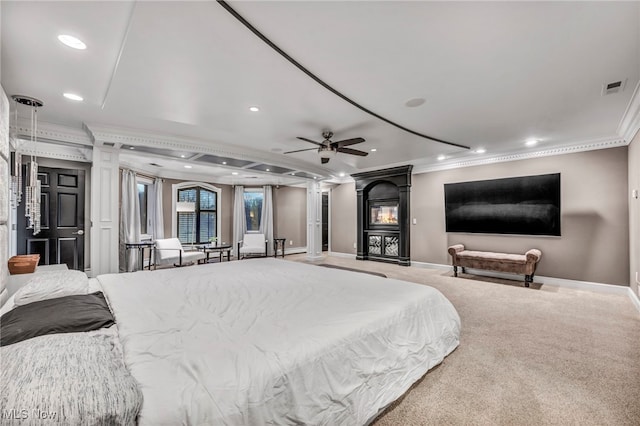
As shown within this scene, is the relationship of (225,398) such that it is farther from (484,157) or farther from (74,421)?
(484,157)

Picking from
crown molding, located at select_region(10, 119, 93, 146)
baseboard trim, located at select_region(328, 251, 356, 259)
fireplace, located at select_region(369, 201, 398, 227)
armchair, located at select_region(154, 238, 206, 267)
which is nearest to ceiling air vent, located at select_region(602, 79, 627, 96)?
fireplace, located at select_region(369, 201, 398, 227)

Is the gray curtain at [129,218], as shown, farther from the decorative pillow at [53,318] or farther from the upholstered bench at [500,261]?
the upholstered bench at [500,261]

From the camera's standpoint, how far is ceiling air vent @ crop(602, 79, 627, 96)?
2.76m

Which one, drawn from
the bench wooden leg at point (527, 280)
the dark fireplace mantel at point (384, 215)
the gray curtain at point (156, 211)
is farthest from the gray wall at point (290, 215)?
the bench wooden leg at point (527, 280)

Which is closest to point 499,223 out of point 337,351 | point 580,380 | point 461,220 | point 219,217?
point 461,220

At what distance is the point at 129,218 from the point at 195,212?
2.09 metres

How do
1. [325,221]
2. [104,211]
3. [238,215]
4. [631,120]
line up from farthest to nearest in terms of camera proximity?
[325,221]
[238,215]
[104,211]
[631,120]

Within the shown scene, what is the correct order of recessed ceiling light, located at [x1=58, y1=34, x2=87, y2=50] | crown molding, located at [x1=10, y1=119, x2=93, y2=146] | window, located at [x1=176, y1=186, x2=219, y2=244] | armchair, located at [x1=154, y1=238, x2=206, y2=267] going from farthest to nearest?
window, located at [x1=176, y1=186, x2=219, y2=244] < armchair, located at [x1=154, y1=238, x2=206, y2=267] < crown molding, located at [x1=10, y1=119, x2=93, y2=146] < recessed ceiling light, located at [x1=58, y1=34, x2=87, y2=50]

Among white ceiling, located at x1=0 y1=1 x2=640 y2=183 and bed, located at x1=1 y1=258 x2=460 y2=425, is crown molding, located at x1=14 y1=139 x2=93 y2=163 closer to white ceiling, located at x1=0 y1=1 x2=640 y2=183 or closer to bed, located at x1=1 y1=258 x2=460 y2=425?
white ceiling, located at x1=0 y1=1 x2=640 y2=183

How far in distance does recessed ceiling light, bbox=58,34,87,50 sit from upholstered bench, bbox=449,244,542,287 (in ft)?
20.1

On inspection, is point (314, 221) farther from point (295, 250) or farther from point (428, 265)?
point (428, 265)

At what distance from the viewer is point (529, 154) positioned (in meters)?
5.30

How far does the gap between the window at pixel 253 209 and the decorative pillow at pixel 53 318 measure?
726cm

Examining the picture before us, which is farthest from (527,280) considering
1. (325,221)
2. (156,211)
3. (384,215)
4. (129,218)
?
(156,211)
